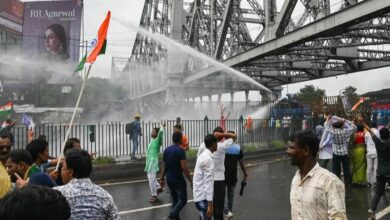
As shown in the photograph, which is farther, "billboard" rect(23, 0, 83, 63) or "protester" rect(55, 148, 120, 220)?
"billboard" rect(23, 0, 83, 63)

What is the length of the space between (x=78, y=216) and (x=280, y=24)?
13.9 metres

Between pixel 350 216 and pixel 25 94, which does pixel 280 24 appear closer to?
pixel 350 216

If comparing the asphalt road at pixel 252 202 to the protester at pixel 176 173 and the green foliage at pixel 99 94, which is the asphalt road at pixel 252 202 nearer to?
the protester at pixel 176 173

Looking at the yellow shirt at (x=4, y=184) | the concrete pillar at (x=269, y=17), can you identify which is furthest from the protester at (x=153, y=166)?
the concrete pillar at (x=269, y=17)

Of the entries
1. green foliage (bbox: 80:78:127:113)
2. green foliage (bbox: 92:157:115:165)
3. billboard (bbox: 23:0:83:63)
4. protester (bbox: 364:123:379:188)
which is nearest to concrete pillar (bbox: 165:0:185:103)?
billboard (bbox: 23:0:83:63)

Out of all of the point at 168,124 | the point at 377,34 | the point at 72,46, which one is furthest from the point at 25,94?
the point at 377,34

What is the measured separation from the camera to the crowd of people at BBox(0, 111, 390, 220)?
148cm

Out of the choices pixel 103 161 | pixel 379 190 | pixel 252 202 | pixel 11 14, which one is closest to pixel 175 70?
pixel 11 14

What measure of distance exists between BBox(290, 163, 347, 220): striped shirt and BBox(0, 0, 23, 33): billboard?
139 feet

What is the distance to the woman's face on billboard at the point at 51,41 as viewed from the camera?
35.8 m

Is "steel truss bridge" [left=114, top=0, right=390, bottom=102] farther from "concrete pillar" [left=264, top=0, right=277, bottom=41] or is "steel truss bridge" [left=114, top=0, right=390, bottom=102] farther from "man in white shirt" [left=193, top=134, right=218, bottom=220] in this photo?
"man in white shirt" [left=193, top=134, right=218, bottom=220]

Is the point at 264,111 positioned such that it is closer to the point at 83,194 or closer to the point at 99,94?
the point at 83,194

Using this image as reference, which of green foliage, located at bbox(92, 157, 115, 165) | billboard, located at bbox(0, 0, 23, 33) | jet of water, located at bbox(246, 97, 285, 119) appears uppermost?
billboard, located at bbox(0, 0, 23, 33)

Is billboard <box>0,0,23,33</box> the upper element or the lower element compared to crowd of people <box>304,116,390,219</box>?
upper
